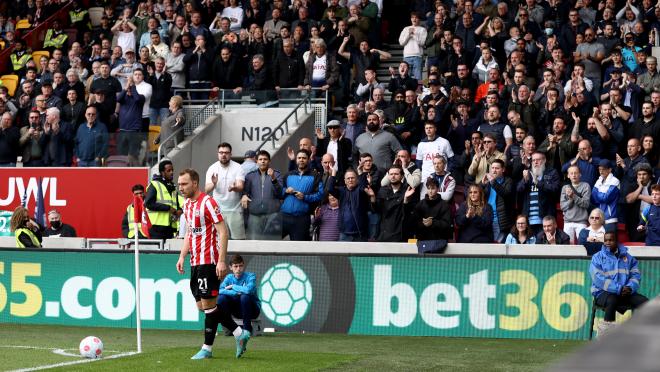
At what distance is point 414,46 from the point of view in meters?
21.0

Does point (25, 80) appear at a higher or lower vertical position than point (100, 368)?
higher

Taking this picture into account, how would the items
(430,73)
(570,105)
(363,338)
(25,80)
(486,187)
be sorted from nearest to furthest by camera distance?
(363,338)
(486,187)
(570,105)
(430,73)
(25,80)

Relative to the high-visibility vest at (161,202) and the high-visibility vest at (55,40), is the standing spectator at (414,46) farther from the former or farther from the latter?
the high-visibility vest at (55,40)

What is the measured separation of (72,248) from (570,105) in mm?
8198

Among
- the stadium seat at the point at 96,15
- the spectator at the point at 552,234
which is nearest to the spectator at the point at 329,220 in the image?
the spectator at the point at 552,234

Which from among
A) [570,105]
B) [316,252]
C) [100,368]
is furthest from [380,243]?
[100,368]

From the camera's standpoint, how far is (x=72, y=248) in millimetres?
16203

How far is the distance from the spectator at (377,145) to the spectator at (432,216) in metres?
2.39

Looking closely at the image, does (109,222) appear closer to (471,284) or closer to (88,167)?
(88,167)

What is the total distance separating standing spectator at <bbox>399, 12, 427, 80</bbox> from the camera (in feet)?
68.9

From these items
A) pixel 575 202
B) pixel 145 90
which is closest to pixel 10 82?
pixel 145 90

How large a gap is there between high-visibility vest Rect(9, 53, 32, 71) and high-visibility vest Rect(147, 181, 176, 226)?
9985 mm

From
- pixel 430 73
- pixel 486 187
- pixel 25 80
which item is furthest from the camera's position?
pixel 25 80

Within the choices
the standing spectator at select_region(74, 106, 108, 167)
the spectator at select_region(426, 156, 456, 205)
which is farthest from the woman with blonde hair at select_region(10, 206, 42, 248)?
the spectator at select_region(426, 156, 456, 205)
